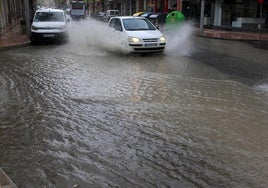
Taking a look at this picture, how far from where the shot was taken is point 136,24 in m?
16.1

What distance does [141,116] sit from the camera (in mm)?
7137

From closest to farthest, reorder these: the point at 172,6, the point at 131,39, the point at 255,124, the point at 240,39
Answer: the point at 255,124
the point at 131,39
the point at 240,39
the point at 172,6

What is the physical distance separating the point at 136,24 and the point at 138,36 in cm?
149

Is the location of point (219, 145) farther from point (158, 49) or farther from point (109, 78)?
point (158, 49)

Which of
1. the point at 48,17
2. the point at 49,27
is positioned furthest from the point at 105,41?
the point at 48,17

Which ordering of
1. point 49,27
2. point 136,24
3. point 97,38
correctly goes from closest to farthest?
1. point 136,24
2. point 97,38
3. point 49,27

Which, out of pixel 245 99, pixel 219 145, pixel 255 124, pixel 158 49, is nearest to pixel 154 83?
pixel 245 99

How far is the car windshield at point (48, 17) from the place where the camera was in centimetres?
2047

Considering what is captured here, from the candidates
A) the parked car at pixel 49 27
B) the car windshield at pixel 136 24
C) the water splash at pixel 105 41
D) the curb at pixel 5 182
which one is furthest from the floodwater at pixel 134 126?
the parked car at pixel 49 27

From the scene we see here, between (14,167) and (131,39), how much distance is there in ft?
34.0

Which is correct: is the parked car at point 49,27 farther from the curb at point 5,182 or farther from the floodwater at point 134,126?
the curb at point 5,182

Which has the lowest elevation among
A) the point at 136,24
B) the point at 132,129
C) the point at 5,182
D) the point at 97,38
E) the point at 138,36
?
the point at 132,129

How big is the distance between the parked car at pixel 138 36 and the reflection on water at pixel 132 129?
3.44m

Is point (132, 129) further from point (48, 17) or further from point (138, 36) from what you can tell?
point (48, 17)
